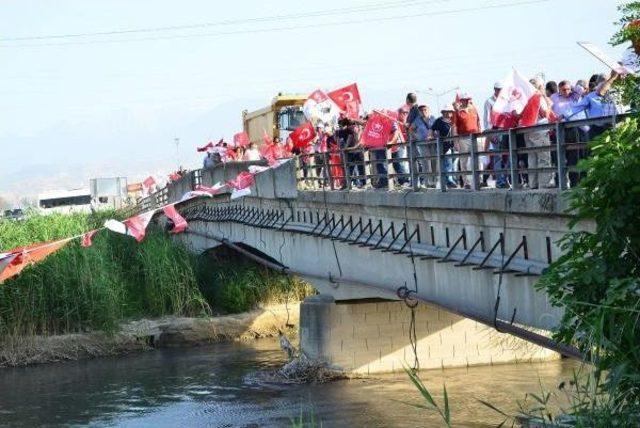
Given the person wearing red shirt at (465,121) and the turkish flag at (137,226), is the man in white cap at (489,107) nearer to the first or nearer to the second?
the person wearing red shirt at (465,121)

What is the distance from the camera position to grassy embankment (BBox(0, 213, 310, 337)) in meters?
35.0

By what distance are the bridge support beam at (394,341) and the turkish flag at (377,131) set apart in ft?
17.6

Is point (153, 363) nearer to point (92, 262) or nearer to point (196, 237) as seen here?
point (92, 262)

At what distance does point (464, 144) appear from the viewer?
20.8 metres

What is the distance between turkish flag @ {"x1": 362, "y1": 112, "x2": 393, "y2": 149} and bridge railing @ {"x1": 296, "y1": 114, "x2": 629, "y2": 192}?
256 mm

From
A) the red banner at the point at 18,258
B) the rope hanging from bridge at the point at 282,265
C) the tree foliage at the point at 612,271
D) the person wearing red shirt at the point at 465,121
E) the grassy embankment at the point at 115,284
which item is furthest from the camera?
the grassy embankment at the point at 115,284

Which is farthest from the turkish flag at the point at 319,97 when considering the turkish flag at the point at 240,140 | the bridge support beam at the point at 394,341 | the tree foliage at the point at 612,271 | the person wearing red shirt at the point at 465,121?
the tree foliage at the point at 612,271

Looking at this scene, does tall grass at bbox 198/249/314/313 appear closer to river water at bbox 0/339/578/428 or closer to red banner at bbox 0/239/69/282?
river water at bbox 0/339/578/428

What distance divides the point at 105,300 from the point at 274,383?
847 cm

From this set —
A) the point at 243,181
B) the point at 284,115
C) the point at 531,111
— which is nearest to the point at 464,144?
the point at 531,111

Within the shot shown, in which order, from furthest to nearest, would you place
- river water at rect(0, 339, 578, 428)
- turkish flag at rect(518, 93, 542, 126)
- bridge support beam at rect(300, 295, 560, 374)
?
bridge support beam at rect(300, 295, 560, 374) → river water at rect(0, 339, 578, 428) → turkish flag at rect(518, 93, 542, 126)

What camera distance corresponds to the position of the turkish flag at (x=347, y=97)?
28.5m

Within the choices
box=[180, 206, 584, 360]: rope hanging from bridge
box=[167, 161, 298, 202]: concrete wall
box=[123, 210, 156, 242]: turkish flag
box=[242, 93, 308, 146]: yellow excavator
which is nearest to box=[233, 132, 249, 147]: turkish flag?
box=[167, 161, 298, 202]: concrete wall

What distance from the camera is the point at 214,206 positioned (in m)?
43.0
